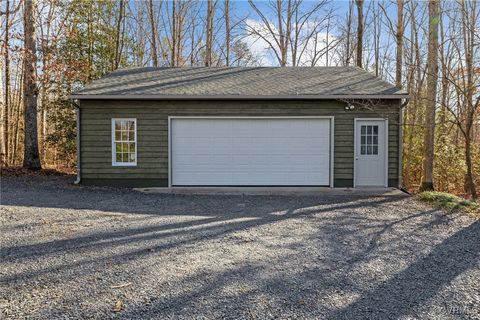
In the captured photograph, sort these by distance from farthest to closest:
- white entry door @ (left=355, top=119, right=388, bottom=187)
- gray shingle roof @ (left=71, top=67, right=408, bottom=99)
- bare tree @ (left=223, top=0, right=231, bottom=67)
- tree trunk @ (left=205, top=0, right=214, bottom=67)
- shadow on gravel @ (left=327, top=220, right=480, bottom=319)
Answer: bare tree @ (left=223, top=0, right=231, bottom=67)
tree trunk @ (left=205, top=0, right=214, bottom=67)
white entry door @ (left=355, top=119, right=388, bottom=187)
gray shingle roof @ (left=71, top=67, right=408, bottom=99)
shadow on gravel @ (left=327, top=220, right=480, bottom=319)

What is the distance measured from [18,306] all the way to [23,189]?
21.4 ft

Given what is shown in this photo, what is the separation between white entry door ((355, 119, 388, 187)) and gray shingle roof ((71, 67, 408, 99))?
2.77 ft

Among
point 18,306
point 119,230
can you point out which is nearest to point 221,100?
point 119,230

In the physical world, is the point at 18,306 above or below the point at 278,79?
below

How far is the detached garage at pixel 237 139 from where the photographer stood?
8914mm

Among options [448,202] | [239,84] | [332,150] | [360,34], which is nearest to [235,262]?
[448,202]

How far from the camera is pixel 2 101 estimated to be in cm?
1678

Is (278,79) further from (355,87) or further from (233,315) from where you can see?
(233,315)

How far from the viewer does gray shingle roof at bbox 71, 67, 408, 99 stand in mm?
8727

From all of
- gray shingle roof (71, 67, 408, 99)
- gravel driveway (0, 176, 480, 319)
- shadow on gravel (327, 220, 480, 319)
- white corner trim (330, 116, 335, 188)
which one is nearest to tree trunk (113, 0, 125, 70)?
gray shingle roof (71, 67, 408, 99)

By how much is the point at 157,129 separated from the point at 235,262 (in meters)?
6.22

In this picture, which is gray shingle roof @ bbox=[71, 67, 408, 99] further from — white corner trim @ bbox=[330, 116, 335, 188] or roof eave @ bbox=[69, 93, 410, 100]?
white corner trim @ bbox=[330, 116, 335, 188]

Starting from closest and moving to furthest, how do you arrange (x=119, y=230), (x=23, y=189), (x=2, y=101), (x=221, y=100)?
(x=119, y=230), (x=23, y=189), (x=221, y=100), (x=2, y=101)

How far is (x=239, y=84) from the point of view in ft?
31.9
